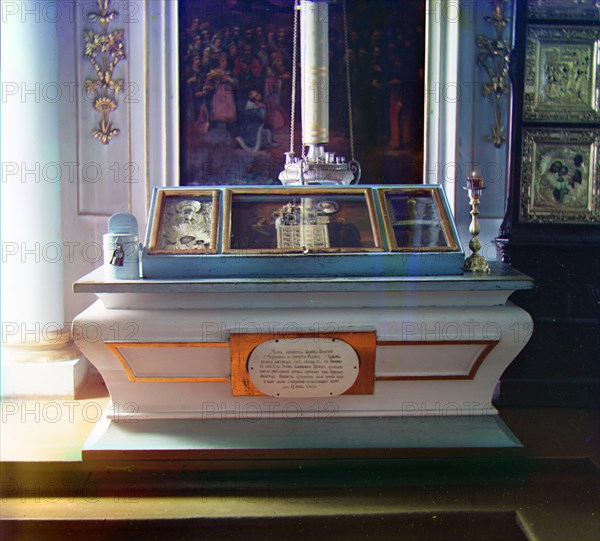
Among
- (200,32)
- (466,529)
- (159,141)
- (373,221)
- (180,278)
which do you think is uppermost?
(200,32)

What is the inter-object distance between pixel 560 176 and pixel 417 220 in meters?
1.09

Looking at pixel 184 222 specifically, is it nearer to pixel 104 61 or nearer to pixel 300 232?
pixel 300 232

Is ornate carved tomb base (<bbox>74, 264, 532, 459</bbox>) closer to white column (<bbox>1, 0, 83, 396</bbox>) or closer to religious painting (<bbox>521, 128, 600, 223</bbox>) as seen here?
religious painting (<bbox>521, 128, 600, 223</bbox>)

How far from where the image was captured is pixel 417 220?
377 cm

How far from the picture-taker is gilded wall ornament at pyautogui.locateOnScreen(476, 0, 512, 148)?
182 inches

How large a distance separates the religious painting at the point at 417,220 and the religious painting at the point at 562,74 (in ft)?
3.03

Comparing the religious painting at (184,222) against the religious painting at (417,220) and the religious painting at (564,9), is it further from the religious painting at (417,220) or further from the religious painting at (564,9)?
the religious painting at (564,9)

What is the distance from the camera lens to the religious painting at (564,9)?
421cm

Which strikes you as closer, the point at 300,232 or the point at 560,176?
the point at 300,232

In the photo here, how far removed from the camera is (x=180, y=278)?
3.52m

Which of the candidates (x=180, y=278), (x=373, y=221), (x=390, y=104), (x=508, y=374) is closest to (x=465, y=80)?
(x=390, y=104)

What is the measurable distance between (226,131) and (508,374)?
2.24 metres

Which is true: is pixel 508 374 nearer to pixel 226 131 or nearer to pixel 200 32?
pixel 226 131

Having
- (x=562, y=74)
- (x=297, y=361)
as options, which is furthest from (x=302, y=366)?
(x=562, y=74)
